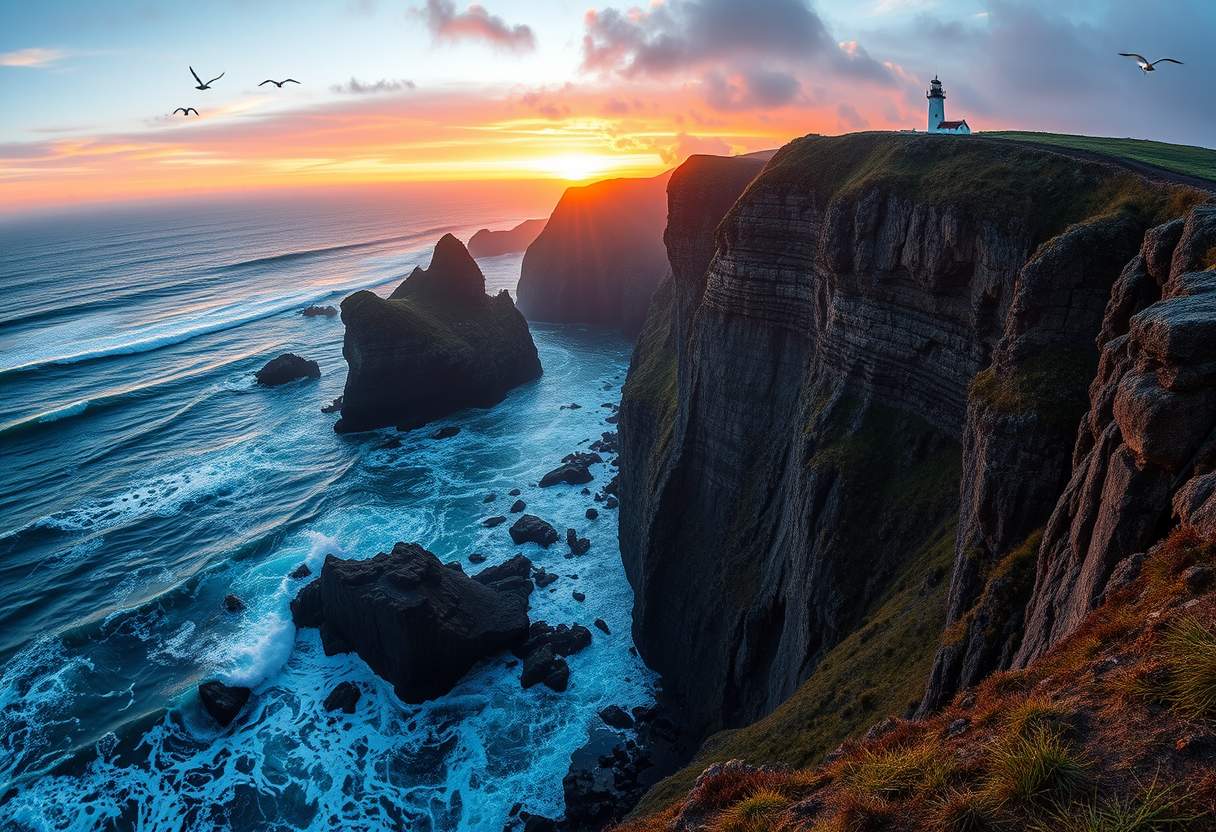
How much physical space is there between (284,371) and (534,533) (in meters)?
58.2

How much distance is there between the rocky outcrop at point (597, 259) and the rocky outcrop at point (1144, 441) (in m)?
112

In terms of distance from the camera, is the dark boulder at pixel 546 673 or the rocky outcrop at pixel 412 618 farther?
the dark boulder at pixel 546 673

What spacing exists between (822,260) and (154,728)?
43.4m

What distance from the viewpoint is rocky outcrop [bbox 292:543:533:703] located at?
1612 inches

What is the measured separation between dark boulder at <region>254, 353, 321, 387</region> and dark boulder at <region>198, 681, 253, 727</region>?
210 ft

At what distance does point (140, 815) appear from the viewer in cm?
3528

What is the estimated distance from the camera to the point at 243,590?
5272 cm

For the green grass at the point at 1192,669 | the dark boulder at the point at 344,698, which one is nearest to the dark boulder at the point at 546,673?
the dark boulder at the point at 344,698

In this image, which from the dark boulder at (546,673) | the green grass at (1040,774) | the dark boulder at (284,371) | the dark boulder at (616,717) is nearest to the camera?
the green grass at (1040,774)

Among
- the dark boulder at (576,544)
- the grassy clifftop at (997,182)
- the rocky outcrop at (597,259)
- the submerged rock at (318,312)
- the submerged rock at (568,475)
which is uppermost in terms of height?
the grassy clifftop at (997,182)

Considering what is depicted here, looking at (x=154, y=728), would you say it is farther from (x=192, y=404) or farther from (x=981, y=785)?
(x=192, y=404)

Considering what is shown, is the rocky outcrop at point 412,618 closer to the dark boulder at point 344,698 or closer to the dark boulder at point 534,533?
the dark boulder at point 344,698

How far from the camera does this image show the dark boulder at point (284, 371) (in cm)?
9825

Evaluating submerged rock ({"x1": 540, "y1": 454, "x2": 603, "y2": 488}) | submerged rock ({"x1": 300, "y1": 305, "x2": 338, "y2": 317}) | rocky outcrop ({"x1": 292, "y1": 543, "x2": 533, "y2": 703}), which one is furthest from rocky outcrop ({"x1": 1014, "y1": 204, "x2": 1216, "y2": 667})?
submerged rock ({"x1": 300, "y1": 305, "x2": 338, "y2": 317})
